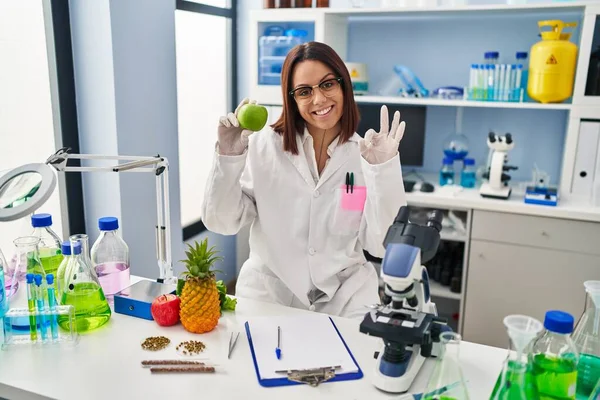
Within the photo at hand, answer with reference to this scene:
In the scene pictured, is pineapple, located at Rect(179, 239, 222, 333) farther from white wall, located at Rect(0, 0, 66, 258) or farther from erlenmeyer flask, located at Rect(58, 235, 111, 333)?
white wall, located at Rect(0, 0, 66, 258)

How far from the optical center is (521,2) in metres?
2.76

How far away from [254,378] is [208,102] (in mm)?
2562

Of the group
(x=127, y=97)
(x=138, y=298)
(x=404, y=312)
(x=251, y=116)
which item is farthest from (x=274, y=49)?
(x=404, y=312)

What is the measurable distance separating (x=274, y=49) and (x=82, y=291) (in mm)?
2166

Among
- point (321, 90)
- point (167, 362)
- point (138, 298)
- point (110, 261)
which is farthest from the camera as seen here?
point (321, 90)

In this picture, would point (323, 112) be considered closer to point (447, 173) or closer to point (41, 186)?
point (41, 186)

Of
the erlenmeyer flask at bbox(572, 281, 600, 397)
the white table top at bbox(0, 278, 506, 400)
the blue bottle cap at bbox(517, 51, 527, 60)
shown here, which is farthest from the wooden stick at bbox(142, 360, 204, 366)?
the blue bottle cap at bbox(517, 51, 527, 60)

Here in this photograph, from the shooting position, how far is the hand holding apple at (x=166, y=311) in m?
1.39

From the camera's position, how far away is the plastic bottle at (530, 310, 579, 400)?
3.12ft

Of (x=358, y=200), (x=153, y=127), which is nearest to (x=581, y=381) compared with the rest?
(x=358, y=200)

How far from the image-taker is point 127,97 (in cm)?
239

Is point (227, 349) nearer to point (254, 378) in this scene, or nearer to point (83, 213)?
point (254, 378)

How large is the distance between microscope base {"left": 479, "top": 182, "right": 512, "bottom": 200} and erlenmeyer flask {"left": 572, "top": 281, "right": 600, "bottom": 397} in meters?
1.63

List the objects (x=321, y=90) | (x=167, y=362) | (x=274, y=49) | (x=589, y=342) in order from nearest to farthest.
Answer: (x=589, y=342)
(x=167, y=362)
(x=321, y=90)
(x=274, y=49)
